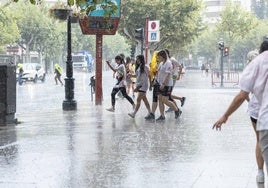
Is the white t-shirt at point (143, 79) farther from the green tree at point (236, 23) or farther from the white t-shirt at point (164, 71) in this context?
the green tree at point (236, 23)

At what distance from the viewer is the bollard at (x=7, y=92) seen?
41.1ft

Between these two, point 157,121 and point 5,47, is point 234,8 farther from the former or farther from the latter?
point 157,121

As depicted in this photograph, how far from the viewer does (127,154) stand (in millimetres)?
8773

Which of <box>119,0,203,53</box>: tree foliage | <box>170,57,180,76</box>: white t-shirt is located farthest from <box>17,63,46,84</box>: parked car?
<box>170,57,180,76</box>: white t-shirt

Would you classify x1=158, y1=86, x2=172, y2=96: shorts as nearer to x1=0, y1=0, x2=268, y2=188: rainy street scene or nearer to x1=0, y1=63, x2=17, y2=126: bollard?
x1=0, y1=0, x2=268, y2=188: rainy street scene

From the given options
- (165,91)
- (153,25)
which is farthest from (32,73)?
(165,91)

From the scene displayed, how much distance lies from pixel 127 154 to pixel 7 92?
4.76 m

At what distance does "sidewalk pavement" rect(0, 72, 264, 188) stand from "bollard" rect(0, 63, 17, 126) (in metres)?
0.42

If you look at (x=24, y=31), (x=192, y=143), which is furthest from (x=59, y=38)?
(x=192, y=143)

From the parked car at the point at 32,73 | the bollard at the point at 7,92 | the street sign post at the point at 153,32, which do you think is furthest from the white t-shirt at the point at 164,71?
the parked car at the point at 32,73

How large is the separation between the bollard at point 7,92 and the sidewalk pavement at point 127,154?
0.42 m

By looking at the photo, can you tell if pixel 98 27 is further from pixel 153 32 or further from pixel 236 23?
pixel 236 23

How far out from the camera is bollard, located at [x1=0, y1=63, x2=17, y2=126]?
12.5 m

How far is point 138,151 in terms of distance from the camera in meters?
9.04
